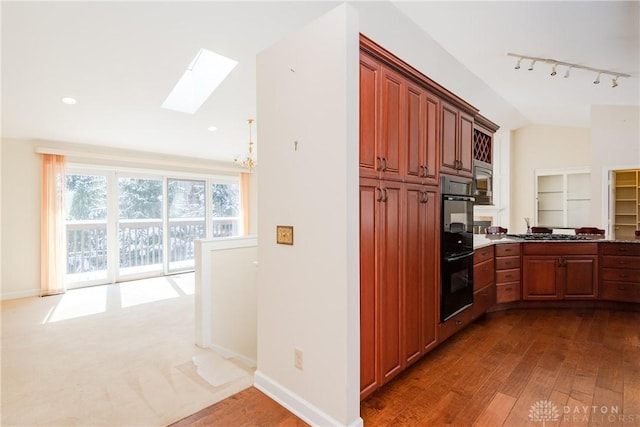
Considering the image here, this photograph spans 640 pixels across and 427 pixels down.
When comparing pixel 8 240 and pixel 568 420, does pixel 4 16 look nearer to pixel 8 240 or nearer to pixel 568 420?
pixel 8 240

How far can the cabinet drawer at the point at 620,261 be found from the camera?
3540mm

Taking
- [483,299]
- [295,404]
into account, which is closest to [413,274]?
[295,404]

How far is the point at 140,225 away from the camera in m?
6.23

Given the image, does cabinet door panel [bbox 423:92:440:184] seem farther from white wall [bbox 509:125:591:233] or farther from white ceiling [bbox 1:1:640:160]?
white wall [bbox 509:125:591:233]

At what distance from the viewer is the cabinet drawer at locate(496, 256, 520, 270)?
358 centimetres

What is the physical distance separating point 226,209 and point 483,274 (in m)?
6.07

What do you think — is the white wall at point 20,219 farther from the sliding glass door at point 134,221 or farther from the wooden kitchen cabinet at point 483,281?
the wooden kitchen cabinet at point 483,281

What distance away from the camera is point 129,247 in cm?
612

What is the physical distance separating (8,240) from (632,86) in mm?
9183

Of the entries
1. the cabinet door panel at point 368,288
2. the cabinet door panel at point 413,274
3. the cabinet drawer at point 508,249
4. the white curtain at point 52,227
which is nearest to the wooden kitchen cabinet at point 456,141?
the cabinet door panel at point 413,274

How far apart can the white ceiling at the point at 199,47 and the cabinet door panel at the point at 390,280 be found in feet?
6.59

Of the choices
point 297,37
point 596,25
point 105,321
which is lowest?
point 105,321

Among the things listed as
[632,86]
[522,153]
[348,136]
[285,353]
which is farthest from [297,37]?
[522,153]

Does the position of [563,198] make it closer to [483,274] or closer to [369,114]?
[483,274]
